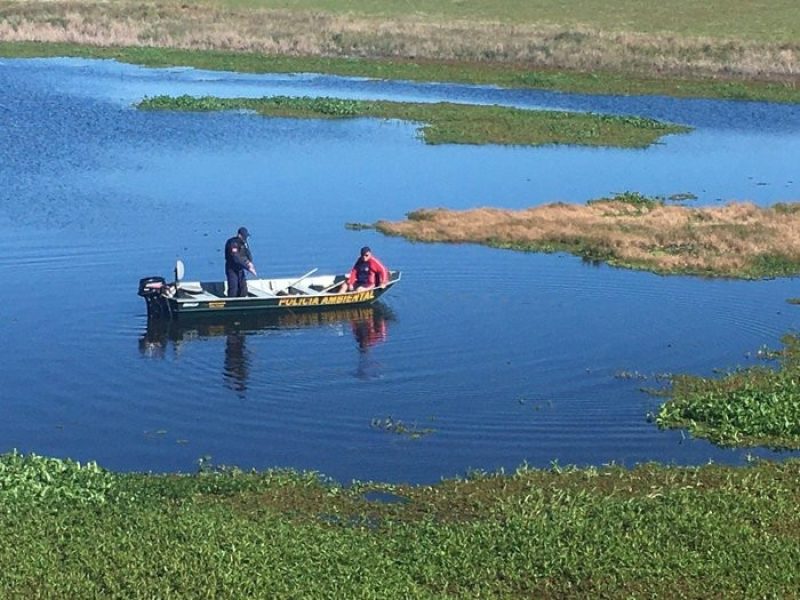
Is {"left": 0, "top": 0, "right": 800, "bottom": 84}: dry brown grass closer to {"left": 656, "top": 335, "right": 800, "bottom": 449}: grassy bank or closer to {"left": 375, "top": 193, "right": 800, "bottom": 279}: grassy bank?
{"left": 375, "top": 193, "right": 800, "bottom": 279}: grassy bank

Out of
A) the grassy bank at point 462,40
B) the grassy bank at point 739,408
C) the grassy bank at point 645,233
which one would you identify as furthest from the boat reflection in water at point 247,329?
the grassy bank at point 462,40

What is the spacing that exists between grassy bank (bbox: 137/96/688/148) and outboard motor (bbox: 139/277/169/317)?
30.6 meters

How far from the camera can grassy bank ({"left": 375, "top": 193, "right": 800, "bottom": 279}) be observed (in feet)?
130

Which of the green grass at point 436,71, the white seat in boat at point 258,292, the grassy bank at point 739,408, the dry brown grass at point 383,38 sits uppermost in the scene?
the dry brown grass at point 383,38

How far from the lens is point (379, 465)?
23.6 meters

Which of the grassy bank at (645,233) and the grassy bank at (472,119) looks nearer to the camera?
the grassy bank at (645,233)

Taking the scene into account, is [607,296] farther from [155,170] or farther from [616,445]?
[155,170]

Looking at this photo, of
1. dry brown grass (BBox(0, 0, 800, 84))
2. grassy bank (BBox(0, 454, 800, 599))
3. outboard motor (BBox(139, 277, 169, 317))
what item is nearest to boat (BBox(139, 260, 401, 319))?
outboard motor (BBox(139, 277, 169, 317))

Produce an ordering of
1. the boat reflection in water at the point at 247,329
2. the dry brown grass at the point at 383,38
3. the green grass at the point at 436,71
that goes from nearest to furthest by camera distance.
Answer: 1. the boat reflection in water at the point at 247,329
2. the green grass at the point at 436,71
3. the dry brown grass at the point at 383,38

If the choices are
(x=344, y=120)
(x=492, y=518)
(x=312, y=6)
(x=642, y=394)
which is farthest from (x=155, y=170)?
(x=312, y=6)

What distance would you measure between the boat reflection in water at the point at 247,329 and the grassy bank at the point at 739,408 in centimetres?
638

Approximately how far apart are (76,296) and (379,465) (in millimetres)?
13395

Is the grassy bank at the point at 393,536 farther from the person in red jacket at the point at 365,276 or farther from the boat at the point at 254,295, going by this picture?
the person in red jacket at the point at 365,276

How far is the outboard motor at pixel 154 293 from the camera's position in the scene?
105ft
